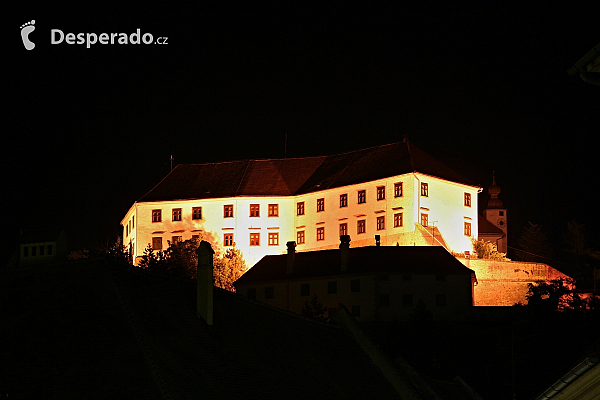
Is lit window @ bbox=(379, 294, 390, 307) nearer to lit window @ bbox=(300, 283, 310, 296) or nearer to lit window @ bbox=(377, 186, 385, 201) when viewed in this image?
lit window @ bbox=(300, 283, 310, 296)

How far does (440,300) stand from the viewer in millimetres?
68375

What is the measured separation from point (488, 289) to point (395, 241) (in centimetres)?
1082

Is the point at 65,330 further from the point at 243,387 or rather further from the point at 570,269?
the point at 570,269

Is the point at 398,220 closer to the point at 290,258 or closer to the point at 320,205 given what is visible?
the point at 320,205

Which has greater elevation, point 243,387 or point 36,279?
point 36,279

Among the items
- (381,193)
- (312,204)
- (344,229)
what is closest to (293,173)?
(312,204)

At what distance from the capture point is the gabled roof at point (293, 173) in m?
91.8

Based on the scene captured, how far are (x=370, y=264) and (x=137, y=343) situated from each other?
166 ft

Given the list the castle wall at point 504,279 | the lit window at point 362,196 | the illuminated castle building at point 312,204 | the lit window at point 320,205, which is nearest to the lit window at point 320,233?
the illuminated castle building at point 312,204

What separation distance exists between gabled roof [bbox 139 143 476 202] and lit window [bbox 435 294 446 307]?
20.6 m

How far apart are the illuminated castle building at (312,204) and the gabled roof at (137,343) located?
181 ft

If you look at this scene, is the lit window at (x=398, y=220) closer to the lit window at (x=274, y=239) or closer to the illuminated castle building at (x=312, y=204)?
the illuminated castle building at (x=312, y=204)

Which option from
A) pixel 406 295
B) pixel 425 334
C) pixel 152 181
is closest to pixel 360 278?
pixel 406 295

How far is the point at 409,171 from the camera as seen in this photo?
288 ft
